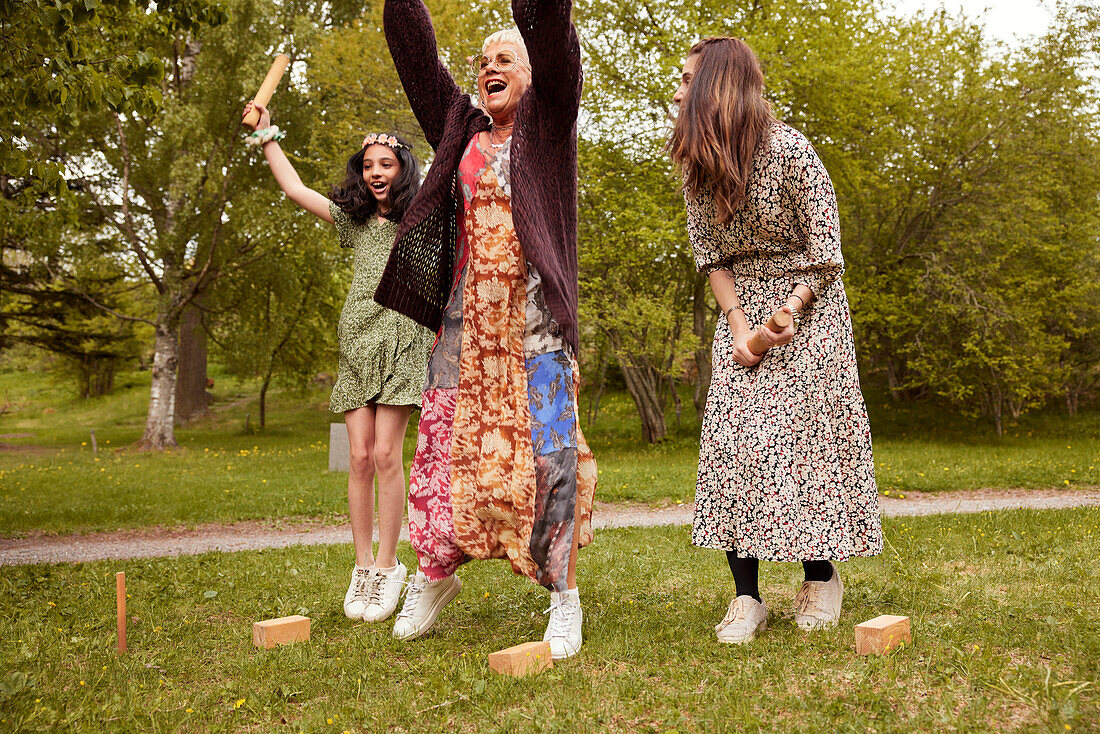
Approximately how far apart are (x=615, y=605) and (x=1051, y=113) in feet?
56.0

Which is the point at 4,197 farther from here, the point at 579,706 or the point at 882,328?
the point at 882,328

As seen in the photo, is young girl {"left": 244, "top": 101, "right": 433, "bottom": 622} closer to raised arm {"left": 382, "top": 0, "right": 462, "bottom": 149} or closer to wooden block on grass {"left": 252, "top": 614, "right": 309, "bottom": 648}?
wooden block on grass {"left": 252, "top": 614, "right": 309, "bottom": 648}

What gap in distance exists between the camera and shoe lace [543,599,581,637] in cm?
302

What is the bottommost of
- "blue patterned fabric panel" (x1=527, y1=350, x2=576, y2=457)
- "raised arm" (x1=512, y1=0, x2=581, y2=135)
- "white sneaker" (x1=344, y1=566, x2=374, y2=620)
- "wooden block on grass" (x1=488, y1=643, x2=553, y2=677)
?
"white sneaker" (x1=344, y1=566, x2=374, y2=620)

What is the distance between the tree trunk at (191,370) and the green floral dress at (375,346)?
62.7 feet

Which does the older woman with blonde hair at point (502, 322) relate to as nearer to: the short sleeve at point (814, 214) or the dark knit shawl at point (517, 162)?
the dark knit shawl at point (517, 162)

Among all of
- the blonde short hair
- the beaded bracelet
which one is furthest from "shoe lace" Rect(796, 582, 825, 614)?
the beaded bracelet

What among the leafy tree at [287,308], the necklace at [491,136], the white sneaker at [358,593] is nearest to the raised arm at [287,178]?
the necklace at [491,136]

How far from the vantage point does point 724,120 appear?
3.09 meters

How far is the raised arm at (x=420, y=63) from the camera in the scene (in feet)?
10.7

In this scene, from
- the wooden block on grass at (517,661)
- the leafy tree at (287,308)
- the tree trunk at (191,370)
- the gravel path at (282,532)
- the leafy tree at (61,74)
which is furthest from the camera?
the tree trunk at (191,370)

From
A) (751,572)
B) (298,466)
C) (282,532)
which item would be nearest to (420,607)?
(751,572)

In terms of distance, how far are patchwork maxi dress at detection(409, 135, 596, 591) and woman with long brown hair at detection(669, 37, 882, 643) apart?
549 millimetres

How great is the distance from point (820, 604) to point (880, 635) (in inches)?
19.6
